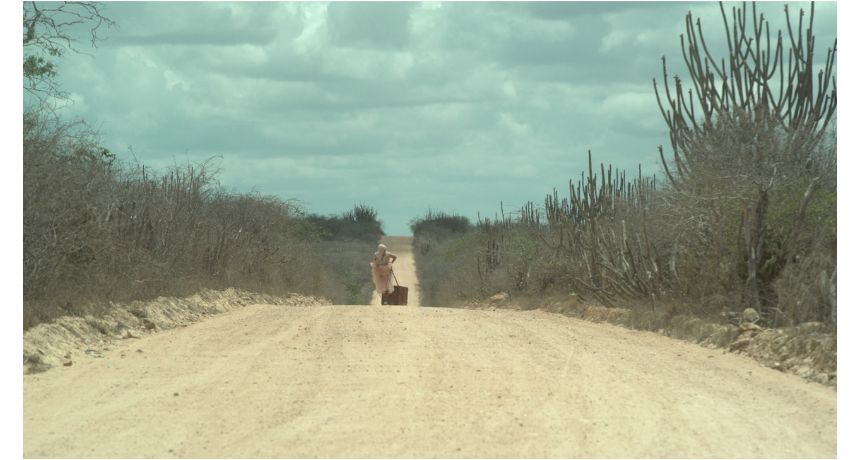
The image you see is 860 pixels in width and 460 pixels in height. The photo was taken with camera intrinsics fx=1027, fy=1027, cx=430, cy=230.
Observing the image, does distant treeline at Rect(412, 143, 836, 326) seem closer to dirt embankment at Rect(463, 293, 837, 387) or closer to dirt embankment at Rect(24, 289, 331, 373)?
dirt embankment at Rect(463, 293, 837, 387)

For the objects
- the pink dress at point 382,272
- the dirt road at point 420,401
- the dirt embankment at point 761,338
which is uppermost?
the pink dress at point 382,272

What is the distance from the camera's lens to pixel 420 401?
1077cm

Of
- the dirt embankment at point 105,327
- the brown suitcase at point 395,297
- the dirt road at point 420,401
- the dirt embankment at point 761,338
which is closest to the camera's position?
the dirt road at point 420,401

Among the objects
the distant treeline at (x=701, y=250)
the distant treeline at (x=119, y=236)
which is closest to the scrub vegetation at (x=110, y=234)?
the distant treeline at (x=119, y=236)

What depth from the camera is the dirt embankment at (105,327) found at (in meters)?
13.6

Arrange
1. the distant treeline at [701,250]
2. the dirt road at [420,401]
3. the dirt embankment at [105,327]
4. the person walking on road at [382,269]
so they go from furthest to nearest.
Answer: the person walking on road at [382,269] → the distant treeline at [701,250] → the dirt embankment at [105,327] → the dirt road at [420,401]

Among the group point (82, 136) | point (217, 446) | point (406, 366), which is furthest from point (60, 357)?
point (82, 136)

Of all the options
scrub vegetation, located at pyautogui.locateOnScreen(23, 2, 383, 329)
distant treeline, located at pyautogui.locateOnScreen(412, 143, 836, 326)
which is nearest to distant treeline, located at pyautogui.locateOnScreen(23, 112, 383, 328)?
scrub vegetation, located at pyautogui.locateOnScreen(23, 2, 383, 329)

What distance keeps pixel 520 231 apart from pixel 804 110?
817 inches

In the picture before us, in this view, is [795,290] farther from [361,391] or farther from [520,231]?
[520,231]

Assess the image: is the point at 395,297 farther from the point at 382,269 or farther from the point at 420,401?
the point at 420,401

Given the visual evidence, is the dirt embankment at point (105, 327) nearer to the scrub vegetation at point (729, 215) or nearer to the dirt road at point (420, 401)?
the dirt road at point (420, 401)

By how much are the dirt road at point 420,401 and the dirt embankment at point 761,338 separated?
0.33 meters

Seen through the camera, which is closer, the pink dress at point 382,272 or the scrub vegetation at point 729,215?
the scrub vegetation at point 729,215
